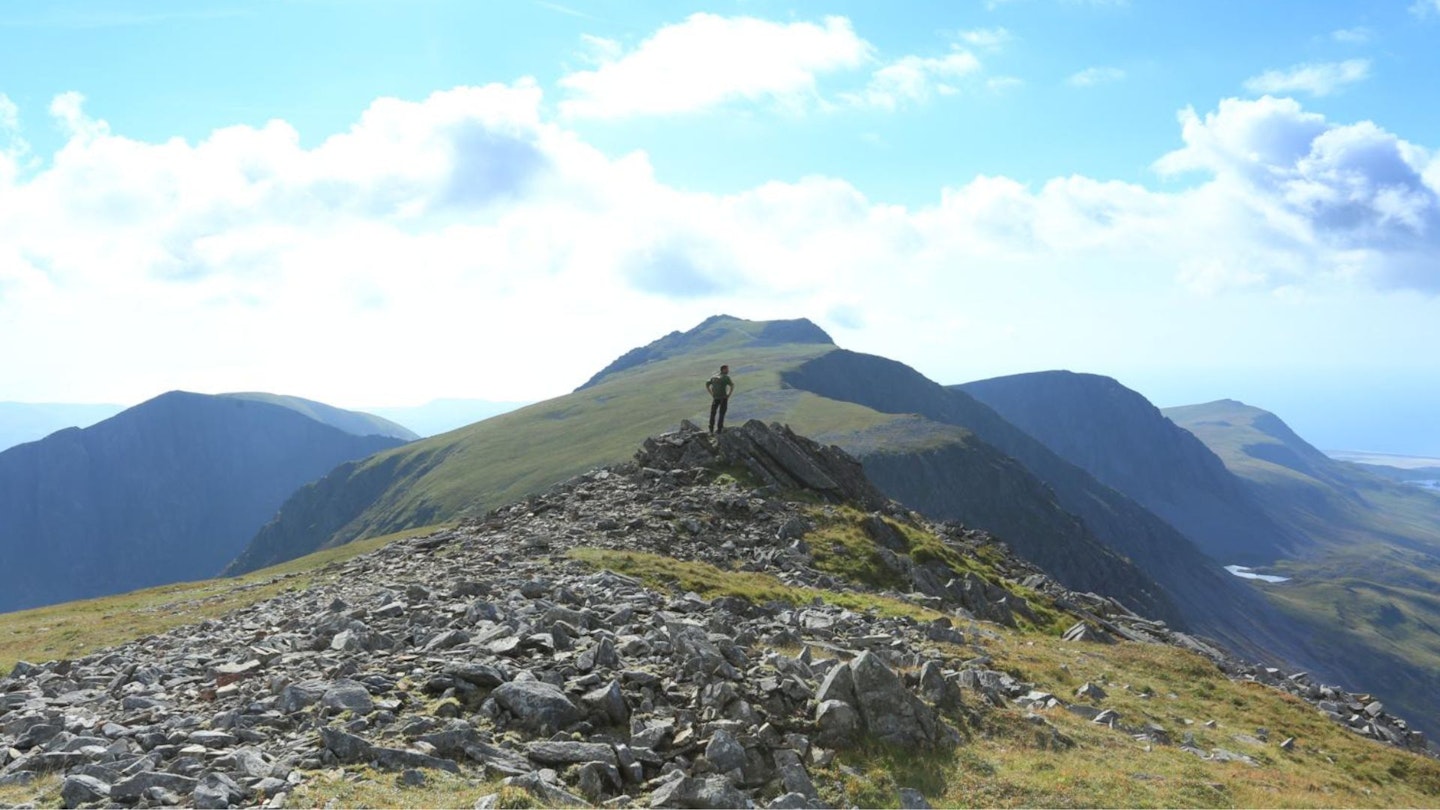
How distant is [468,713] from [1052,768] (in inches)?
514

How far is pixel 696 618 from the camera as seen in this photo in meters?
26.1

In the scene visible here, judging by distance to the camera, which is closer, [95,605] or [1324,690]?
[1324,690]

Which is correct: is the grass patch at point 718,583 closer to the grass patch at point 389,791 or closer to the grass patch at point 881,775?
the grass patch at point 881,775

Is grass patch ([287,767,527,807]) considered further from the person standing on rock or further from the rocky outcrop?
the person standing on rock

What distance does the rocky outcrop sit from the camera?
14953 mm

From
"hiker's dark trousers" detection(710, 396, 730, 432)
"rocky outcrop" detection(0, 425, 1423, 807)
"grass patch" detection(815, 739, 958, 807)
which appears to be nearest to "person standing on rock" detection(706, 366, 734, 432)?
"hiker's dark trousers" detection(710, 396, 730, 432)

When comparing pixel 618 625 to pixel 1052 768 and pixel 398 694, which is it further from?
pixel 1052 768

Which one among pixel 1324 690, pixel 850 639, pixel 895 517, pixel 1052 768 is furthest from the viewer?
pixel 895 517

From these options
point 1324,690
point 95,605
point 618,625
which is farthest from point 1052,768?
point 95,605

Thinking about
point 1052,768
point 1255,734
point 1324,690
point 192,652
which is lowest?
point 1324,690

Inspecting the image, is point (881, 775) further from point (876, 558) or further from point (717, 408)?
point (717, 408)

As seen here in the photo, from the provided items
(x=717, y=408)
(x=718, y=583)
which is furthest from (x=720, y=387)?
(x=718, y=583)

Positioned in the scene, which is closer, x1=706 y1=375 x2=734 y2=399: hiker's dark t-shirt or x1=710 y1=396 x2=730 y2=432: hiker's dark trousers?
x1=706 y1=375 x2=734 y2=399: hiker's dark t-shirt

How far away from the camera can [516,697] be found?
17406 millimetres
